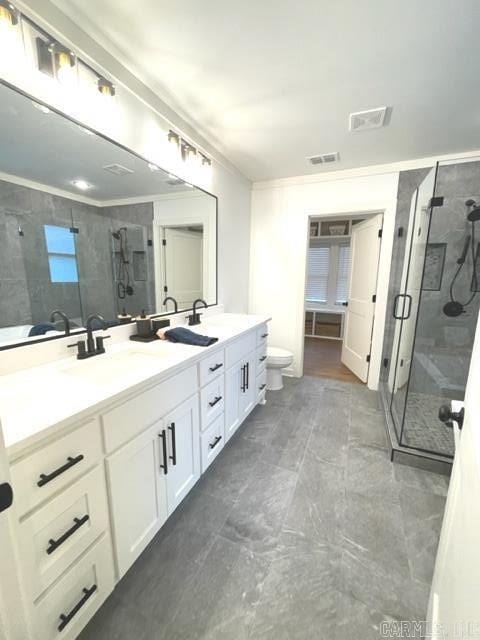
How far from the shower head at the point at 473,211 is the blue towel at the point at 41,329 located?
356 cm

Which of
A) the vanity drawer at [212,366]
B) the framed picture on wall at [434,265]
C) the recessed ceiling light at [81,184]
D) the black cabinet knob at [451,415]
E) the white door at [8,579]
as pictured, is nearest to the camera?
the white door at [8,579]

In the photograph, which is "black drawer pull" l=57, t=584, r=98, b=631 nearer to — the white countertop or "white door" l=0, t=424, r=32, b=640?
"white door" l=0, t=424, r=32, b=640

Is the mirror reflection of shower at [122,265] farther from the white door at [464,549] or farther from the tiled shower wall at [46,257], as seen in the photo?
the white door at [464,549]

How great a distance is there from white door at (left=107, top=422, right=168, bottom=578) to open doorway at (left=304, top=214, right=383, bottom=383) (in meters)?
2.71

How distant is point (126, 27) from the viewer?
51.4 inches

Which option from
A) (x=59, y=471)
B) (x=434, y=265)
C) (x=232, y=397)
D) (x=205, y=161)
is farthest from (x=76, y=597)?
(x=434, y=265)

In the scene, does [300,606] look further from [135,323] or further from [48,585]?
[135,323]

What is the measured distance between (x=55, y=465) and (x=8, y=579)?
0.35 metres

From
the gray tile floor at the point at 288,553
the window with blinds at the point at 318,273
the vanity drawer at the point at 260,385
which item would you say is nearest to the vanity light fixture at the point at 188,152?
the vanity drawer at the point at 260,385

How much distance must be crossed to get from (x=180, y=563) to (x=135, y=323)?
1345mm

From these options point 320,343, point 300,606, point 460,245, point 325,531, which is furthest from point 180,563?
point 320,343

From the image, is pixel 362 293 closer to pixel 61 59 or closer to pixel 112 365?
pixel 112 365

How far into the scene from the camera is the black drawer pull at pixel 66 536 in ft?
2.73

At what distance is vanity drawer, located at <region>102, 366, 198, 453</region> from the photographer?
1.02m
